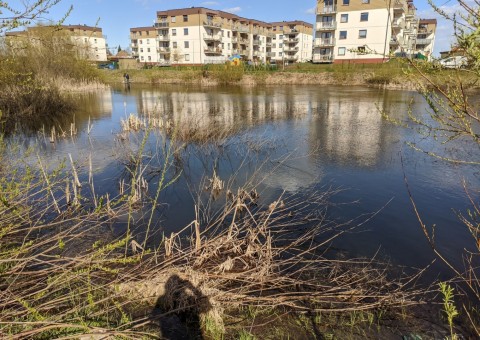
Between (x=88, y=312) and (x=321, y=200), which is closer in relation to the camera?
(x=88, y=312)

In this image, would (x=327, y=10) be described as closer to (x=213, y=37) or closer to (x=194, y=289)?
(x=213, y=37)

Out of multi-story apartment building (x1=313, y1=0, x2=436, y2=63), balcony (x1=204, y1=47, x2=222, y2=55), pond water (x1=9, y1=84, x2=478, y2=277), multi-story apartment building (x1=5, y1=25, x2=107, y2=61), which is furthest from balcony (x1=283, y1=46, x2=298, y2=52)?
pond water (x1=9, y1=84, x2=478, y2=277)

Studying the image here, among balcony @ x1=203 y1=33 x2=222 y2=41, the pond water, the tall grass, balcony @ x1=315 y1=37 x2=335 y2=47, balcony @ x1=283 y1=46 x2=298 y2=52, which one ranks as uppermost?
balcony @ x1=203 y1=33 x2=222 y2=41

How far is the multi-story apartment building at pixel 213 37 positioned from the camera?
69125 millimetres

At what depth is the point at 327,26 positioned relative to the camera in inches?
2199

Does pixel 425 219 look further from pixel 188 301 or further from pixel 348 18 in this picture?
pixel 348 18

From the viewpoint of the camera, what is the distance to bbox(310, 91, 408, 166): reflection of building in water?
1150cm

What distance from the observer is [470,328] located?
162 inches

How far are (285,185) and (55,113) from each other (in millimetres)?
17530

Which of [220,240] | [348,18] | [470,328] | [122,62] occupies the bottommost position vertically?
[470,328]

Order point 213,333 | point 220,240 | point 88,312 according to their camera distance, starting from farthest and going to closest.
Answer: point 220,240, point 213,333, point 88,312

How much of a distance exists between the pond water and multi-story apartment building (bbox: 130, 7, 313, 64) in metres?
55.8

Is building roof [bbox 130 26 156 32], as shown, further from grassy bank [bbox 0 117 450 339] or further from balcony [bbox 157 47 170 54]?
grassy bank [bbox 0 117 450 339]

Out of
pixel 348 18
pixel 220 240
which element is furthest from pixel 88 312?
pixel 348 18
